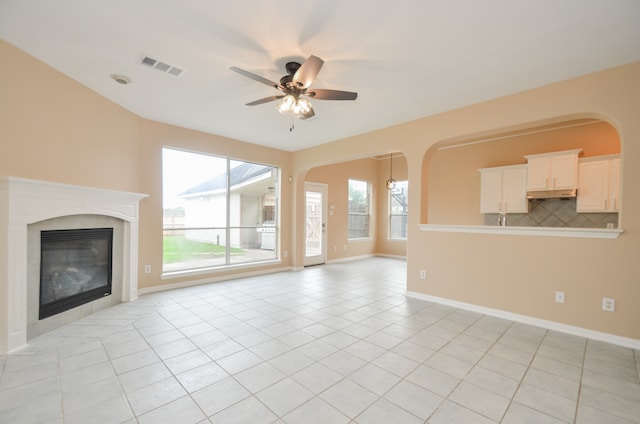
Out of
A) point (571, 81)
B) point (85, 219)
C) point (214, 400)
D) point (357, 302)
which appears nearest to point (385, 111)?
point (571, 81)

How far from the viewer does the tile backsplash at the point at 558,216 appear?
459 centimetres

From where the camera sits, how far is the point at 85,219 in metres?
3.39

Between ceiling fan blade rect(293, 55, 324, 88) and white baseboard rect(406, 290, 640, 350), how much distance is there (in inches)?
137

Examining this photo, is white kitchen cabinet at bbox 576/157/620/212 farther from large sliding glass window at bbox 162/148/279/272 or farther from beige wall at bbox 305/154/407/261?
large sliding glass window at bbox 162/148/279/272

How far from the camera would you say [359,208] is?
841 cm

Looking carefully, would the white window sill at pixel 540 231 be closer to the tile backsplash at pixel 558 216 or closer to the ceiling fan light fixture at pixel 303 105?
the tile backsplash at pixel 558 216

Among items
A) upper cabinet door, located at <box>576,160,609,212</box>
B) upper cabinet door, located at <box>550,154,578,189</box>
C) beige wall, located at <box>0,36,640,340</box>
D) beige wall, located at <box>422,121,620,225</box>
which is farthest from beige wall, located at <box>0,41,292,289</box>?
upper cabinet door, located at <box>576,160,609,212</box>

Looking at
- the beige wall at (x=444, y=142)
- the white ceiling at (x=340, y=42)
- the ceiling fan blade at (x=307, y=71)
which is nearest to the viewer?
the white ceiling at (x=340, y=42)

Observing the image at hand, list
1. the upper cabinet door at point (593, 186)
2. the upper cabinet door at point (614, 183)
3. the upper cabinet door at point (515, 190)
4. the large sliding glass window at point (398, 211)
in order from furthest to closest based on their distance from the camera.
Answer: the large sliding glass window at point (398, 211) → the upper cabinet door at point (515, 190) → the upper cabinet door at point (593, 186) → the upper cabinet door at point (614, 183)

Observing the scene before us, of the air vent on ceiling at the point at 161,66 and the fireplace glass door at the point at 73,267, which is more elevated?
the air vent on ceiling at the point at 161,66

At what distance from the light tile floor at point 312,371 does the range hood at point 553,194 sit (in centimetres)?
280

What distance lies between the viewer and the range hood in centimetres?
461

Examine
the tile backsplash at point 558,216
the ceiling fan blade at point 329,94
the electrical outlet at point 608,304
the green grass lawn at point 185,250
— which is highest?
the ceiling fan blade at point 329,94

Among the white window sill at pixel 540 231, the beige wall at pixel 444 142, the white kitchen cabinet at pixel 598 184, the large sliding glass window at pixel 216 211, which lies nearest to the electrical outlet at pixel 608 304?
the beige wall at pixel 444 142
